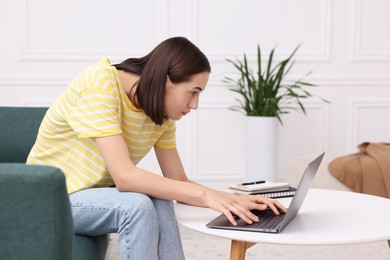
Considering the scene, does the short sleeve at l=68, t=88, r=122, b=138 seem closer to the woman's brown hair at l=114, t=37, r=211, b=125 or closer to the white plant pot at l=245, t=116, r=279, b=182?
the woman's brown hair at l=114, t=37, r=211, b=125

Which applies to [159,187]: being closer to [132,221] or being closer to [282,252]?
[132,221]

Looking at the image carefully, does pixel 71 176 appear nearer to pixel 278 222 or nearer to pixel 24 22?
pixel 278 222

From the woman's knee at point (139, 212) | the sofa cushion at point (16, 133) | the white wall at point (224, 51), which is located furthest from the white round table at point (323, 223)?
the white wall at point (224, 51)

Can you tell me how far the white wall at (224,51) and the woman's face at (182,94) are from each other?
2582 mm

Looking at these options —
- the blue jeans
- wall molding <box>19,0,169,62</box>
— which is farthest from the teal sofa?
wall molding <box>19,0,169,62</box>

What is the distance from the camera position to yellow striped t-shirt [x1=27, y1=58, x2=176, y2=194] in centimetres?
183

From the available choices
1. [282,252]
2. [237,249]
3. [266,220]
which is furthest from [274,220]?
[282,252]

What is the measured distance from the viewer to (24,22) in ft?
14.5

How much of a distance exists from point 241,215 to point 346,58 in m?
3.18

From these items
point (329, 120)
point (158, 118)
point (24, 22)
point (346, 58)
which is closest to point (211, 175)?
point (329, 120)

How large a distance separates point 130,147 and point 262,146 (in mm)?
2241

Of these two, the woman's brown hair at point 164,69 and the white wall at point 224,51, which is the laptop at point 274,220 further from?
the white wall at point 224,51

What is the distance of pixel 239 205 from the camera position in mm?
1801

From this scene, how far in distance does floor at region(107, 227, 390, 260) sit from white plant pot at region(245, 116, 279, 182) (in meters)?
0.98
